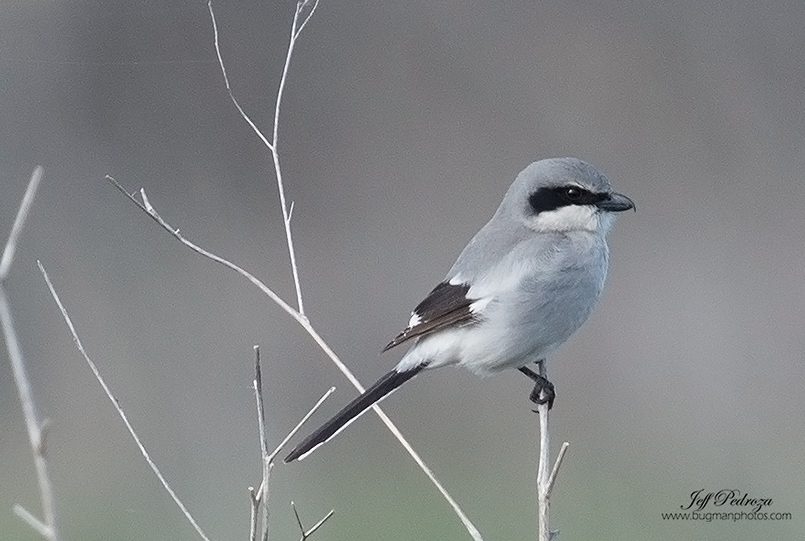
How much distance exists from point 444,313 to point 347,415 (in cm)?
46

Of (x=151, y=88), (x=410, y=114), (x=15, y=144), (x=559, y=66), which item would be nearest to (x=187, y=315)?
(x=15, y=144)

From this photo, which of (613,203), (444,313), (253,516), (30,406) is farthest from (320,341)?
(613,203)

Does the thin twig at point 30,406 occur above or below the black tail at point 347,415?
above

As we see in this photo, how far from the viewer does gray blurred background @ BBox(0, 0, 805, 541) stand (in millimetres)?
6184

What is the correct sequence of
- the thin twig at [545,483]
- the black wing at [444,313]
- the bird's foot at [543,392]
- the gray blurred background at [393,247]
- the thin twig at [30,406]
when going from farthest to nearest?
the gray blurred background at [393,247]
the black wing at [444,313]
the bird's foot at [543,392]
the thin twig at [545,483]
the thin twig at [30,406]

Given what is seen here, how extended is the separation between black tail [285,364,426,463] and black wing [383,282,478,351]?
0.16 metres

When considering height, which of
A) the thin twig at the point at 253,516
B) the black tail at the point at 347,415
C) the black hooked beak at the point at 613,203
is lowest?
the black hooked beak at the point at 613,203

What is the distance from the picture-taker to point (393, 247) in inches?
312

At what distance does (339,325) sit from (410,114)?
2.06 metres

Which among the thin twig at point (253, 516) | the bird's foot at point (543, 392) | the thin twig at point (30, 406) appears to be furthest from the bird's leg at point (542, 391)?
the thin twig at point (30, 406)

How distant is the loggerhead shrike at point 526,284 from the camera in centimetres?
317

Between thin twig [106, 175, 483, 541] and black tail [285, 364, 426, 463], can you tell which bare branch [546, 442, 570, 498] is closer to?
thin twig [106, 175, 483, 541]

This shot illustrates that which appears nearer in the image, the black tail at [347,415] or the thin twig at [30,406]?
the thin twig at [30,406]

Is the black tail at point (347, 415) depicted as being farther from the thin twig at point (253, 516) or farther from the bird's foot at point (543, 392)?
the thin twig at point (253, 516)
